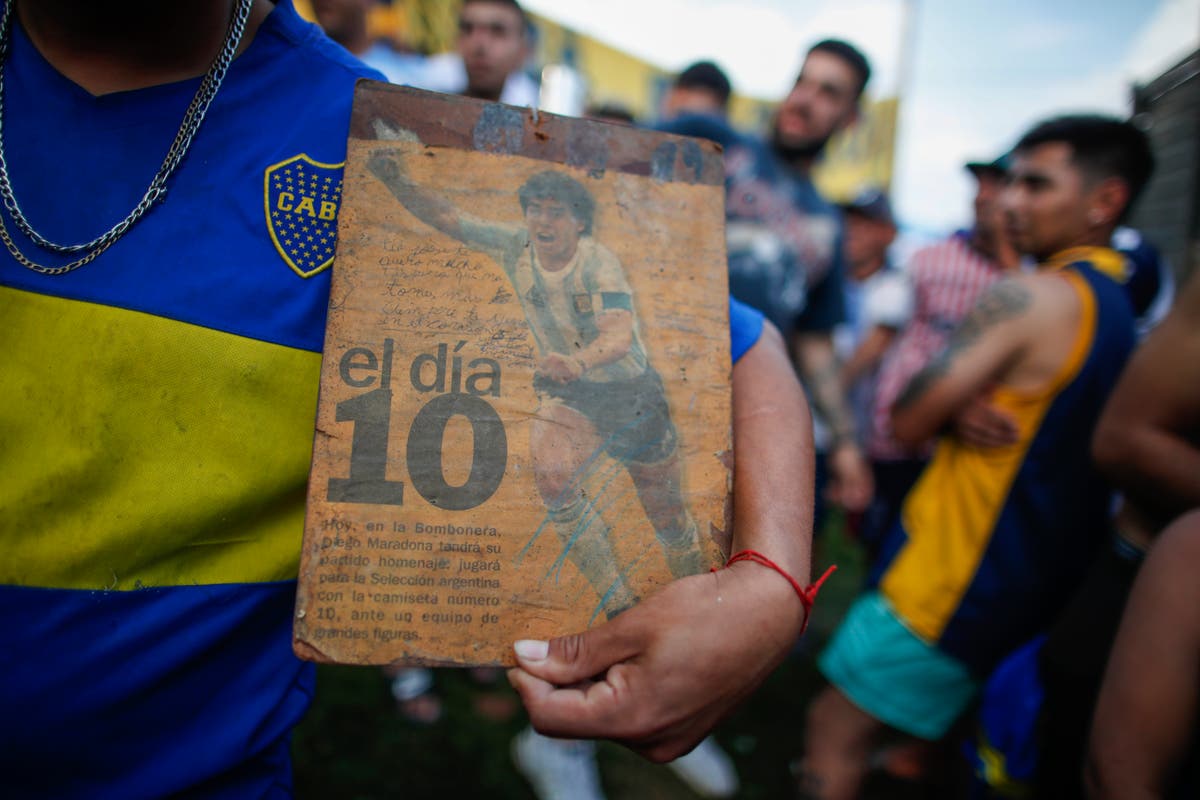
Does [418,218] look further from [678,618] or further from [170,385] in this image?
[678,618]

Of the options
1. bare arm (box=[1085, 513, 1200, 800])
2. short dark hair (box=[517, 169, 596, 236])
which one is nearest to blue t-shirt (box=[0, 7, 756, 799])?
short dark hair (box=[517, 169, 596, 236])

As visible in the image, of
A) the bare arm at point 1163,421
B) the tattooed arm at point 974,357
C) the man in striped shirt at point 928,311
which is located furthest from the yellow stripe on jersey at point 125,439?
the man in striped shirt at point 928,311

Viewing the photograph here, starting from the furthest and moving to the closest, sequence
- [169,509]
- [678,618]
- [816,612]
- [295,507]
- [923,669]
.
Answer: [816,612] → [923,669] → [295,507] → [169,509] → [678,618]

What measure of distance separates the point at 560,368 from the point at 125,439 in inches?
21.5

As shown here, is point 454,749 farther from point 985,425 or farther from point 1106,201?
point 1106,201

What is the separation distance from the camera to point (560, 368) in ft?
2.92

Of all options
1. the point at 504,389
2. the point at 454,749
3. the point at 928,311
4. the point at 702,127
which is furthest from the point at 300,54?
the point at 928,311

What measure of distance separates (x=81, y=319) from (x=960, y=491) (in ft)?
7.49

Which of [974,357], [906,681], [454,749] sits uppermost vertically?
[974,357]

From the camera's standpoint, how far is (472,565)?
0.84m

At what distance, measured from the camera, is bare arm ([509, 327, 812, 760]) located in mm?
746

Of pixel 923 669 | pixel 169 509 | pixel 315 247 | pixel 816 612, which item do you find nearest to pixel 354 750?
pixel 923 669

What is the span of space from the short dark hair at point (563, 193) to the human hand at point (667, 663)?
0.49 metres

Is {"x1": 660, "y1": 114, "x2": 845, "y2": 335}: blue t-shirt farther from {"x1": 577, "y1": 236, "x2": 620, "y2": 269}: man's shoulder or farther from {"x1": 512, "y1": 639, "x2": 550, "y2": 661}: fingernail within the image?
{"x1": 512, "y1": 639, "x2": 550, "y2": 661}: fingernail
